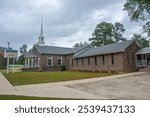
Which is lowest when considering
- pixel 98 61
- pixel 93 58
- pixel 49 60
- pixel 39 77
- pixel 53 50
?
pixel 39 77

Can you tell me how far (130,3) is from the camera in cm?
2436

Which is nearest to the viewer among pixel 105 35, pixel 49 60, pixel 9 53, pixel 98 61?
pixel 9 53

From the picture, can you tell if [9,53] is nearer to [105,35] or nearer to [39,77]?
[39,77]

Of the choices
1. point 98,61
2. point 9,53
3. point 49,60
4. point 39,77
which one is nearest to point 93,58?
point 98,61

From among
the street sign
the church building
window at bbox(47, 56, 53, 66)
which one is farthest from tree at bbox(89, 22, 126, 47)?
the street sign

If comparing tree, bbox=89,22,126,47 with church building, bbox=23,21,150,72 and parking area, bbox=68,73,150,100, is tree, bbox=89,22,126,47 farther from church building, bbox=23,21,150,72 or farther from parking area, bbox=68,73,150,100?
parking area, bbox=68,73,150,100

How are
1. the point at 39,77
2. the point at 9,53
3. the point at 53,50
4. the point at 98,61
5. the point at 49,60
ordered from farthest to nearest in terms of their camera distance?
1. the point at 53,50
2. the point at 49,60
3. the point at 98,61
4. the point at 9,53
5. the point at 39,77

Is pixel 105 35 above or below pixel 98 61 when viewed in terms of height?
above

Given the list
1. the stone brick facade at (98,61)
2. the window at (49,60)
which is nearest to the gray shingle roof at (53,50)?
the stone brick facade at (98,61)

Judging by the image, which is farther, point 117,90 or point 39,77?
point 39,77

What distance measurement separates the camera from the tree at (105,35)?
55.1 metres

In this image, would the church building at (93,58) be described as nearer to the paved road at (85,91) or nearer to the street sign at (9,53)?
the street sign at (9,53)

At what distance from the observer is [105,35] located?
56.1 metres

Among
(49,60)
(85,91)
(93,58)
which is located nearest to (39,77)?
(85,91)
